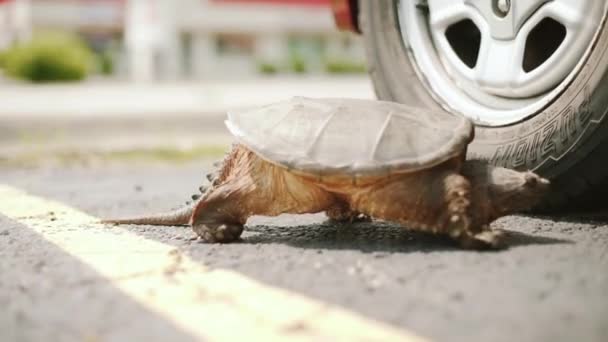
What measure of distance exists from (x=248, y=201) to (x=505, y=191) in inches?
31.0

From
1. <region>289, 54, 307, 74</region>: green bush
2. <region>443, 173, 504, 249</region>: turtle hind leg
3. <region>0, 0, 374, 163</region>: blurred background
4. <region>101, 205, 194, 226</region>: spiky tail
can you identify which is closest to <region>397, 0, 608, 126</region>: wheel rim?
<region>443, 173, 504, 249</region>: turtle hind leg

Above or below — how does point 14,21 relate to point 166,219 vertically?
below

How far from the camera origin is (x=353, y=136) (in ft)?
7.09

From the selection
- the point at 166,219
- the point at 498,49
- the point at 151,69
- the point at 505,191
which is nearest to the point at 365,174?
the point at 505,191

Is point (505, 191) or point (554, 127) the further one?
point (554, 127)

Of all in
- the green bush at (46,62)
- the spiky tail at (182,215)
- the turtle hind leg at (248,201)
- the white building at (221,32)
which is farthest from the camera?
the white building at (221,32)

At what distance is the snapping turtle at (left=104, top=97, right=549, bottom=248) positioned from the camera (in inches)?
82.2

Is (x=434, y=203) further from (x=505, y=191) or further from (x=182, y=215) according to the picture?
(x=182, y=215)

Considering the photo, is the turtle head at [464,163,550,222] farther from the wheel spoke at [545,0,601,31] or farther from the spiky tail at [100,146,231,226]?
the spiky tail at [100,146,231,226]

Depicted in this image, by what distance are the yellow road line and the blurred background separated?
2.10 m

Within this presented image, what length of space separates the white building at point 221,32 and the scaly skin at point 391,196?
21671 mm

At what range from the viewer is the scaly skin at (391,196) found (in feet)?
6.84

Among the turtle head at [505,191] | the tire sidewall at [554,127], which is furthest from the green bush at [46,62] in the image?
the turtle head at [505,191]

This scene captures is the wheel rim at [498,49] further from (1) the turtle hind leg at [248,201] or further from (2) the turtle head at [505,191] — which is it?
(1) the turtle hind leg at [248,201]
